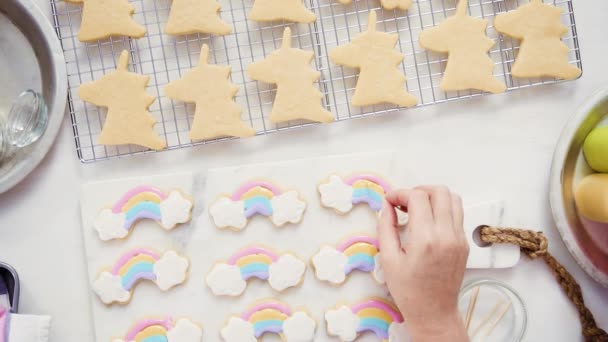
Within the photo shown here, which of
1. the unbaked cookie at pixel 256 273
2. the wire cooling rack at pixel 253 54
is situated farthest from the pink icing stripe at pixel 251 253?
the wire cooling rack at pixel 253 54

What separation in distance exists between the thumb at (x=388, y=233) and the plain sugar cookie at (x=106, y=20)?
523mm

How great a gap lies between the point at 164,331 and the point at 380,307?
38 centimetres

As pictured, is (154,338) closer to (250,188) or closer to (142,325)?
(142,325)

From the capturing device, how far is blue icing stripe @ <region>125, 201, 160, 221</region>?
1069mm

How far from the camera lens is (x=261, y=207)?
107 centimetres

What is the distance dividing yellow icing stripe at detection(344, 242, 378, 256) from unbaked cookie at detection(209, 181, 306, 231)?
4.1 inches

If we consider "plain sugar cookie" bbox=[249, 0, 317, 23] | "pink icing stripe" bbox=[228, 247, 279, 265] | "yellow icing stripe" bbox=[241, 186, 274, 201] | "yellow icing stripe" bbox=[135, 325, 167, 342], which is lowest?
"yellow icing stripe" bbox=[135, 325, 167, 342]

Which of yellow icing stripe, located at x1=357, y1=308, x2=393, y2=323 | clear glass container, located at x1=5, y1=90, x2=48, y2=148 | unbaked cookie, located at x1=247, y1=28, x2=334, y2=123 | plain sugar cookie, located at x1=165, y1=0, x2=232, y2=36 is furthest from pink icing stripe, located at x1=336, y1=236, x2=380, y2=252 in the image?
clear glass container, located at x1=5, y1=90, x2=48, y2=148

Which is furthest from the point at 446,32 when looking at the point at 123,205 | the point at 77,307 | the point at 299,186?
the point at 77,307

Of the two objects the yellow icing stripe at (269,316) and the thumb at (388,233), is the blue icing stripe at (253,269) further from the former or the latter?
the thumb at (388,233)

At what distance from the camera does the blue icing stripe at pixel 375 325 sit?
3.47 feet

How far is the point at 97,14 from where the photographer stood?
104cm

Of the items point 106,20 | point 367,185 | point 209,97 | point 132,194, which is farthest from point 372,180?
point 106,20

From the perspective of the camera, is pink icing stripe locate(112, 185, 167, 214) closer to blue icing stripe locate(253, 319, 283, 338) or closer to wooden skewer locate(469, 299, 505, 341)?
blue icing stripe locate(253, 319, 283, 338)
